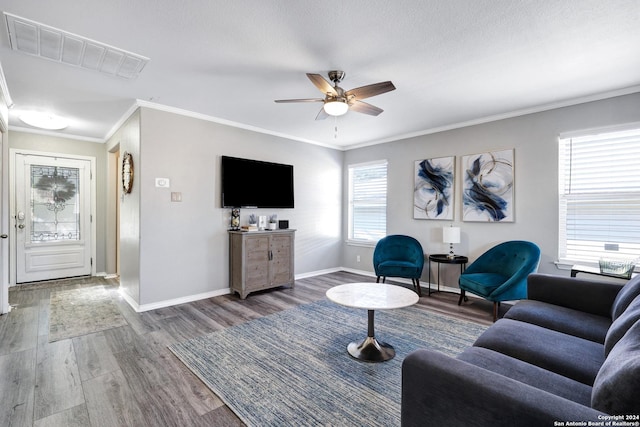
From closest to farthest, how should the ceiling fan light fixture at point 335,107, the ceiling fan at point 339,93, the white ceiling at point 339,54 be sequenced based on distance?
the white ceiling at point 339,54 < the ceiling fan at point 339,93 < the ceiling fan light fixture at point 335,107

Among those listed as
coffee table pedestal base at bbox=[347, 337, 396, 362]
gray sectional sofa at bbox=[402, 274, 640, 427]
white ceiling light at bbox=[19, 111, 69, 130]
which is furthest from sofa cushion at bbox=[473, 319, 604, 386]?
white ceiling light at bbox=[19, 111, 69, 130]

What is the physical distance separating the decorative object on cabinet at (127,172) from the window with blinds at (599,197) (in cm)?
537

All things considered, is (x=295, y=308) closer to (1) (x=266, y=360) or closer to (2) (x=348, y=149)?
(1) (x=266, y=360)

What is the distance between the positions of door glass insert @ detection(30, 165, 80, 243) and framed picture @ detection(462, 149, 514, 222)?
6466 mm

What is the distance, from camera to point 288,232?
15.0 feet

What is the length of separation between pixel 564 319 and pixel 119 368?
10.8 feet

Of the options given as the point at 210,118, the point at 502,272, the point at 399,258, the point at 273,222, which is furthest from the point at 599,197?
the point at 210,118

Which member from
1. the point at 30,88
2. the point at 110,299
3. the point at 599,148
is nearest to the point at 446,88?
the point at 599,148

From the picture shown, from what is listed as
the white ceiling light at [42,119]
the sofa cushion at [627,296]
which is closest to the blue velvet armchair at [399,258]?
the sofa cushion at [627,296]

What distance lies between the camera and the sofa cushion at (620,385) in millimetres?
846

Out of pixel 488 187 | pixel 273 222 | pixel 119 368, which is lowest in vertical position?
pixel 119 368

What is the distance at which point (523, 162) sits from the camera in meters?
3.74

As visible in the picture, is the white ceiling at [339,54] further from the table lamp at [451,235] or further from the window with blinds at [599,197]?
the table lamp at [451,235]

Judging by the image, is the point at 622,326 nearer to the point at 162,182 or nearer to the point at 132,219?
the point at 162,182
